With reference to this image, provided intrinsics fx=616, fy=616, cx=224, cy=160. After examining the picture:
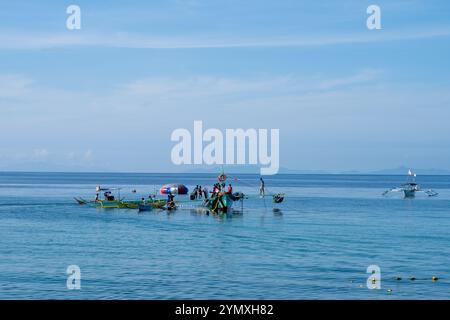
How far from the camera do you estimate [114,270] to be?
35281 mm

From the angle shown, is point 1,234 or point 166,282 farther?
point 1,234

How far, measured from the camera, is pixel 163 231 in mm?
56094

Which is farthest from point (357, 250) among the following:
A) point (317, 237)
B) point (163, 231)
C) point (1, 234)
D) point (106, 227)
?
point (1, 234)

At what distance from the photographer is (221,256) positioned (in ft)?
135

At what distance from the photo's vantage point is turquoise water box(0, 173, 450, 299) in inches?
1192

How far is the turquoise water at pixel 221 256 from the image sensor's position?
99.3 ft

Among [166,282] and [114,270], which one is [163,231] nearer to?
[114,270]
